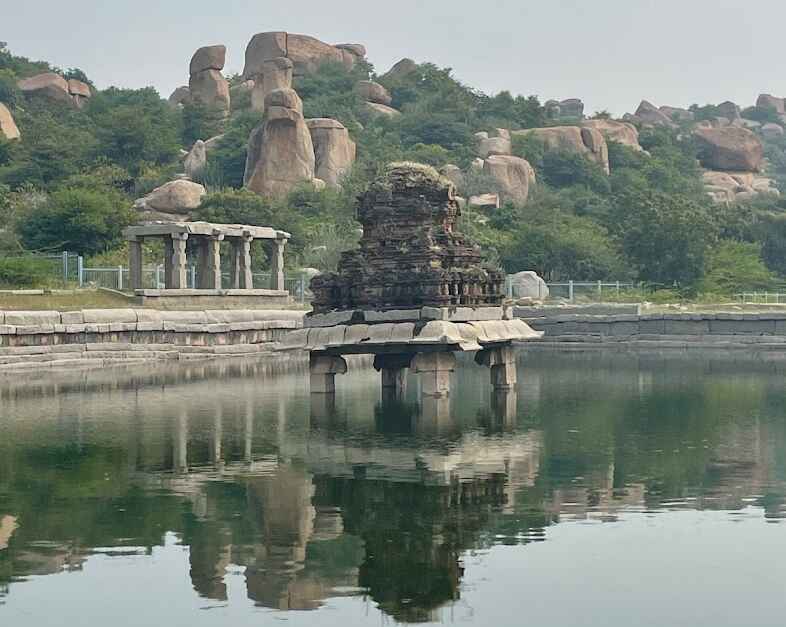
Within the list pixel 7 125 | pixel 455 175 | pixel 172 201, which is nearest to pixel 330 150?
pixel 455 175

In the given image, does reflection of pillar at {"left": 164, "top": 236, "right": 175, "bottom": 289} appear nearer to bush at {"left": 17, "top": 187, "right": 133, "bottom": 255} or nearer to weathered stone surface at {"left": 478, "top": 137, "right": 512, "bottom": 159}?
bush at {"left": 17, "top": 187, "right": 133, "bottom": 255}

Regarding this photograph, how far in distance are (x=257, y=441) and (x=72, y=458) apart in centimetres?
336

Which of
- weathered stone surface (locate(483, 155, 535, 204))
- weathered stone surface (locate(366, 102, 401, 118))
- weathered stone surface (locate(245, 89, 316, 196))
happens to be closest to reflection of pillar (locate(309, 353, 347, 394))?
weathered stone surface (locate(245, 89, 316, 196))

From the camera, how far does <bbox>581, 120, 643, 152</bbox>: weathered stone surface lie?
130750 mm

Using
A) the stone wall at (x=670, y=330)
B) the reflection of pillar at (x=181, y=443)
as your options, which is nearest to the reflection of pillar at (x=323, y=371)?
the reflection of pillar at (x=181, y=443)

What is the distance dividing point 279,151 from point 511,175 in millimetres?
20538

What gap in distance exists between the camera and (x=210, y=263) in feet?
178

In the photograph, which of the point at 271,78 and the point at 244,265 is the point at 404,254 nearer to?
the point at 244,265

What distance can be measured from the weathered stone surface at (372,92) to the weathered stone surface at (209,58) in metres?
12.9

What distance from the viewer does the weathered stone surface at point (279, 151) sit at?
90.4m

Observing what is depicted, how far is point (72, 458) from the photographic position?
21.5 m

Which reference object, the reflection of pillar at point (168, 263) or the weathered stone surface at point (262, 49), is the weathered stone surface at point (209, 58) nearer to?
the weathered stone surface at point (262, 49)

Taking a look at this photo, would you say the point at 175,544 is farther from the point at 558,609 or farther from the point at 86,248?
the point at 86,248

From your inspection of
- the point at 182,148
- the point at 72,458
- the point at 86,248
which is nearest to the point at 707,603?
the point at 72,458
